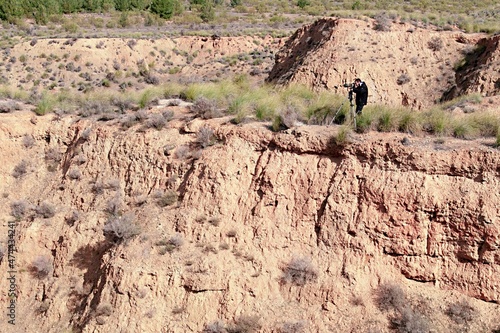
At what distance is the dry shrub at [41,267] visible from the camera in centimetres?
1176

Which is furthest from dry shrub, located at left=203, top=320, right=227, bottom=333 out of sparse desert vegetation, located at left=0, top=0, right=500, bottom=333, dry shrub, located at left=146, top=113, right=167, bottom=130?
dry shrub, located at left=146, top=113, right=167, bottom=130

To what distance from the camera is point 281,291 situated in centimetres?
938

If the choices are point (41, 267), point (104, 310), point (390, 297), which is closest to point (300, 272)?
point (390, 297)

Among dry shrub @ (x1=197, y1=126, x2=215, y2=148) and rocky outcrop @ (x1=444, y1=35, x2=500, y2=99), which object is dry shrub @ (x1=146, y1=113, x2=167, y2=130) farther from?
rocky outcrop @ (x1=444, y1=35, x2=500, y2=99)

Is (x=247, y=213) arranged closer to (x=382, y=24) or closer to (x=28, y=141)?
(x=28, y=141)

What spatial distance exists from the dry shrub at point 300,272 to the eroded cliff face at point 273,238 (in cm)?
12

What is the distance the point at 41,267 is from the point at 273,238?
251 inches

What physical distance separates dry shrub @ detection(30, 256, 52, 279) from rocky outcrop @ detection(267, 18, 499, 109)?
13.4 m

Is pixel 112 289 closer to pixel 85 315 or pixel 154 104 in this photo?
pixel 85 315

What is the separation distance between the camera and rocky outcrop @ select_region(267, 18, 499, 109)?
63.8 feet

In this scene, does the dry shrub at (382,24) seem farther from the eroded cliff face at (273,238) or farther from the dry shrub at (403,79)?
the eroded cliff face at (273,238)

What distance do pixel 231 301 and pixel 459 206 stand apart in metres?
5.01

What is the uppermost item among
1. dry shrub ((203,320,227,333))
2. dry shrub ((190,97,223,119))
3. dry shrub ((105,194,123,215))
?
dry shrub ((190,97,223,119))

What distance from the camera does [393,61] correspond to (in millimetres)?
20750
